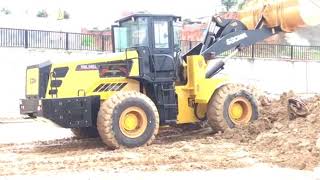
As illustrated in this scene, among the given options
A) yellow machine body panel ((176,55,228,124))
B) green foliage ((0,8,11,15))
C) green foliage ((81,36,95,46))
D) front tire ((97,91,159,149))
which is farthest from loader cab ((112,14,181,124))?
green foliage ((0,8,11,15))

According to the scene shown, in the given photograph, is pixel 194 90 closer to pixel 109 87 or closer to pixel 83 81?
pixel 109 87

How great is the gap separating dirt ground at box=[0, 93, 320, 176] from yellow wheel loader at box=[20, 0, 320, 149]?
507mm

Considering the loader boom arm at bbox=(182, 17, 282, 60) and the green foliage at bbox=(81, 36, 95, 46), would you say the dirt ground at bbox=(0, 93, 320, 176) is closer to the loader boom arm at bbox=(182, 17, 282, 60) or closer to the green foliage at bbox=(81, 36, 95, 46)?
the loader boom arm at bbox=(182, 17, 282, 60)

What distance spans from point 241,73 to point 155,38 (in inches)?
633

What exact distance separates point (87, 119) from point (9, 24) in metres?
25.4

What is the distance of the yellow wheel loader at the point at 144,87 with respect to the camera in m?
12.9

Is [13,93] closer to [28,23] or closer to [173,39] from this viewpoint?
[173,39]

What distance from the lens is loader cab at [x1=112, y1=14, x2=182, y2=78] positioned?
14.0 m

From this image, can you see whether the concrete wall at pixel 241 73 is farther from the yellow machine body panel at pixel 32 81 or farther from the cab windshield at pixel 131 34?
the yellow machine body panel at pixel 32 81

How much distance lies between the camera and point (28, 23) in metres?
37.2

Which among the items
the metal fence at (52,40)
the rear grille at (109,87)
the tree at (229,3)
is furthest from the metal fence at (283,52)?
the tree at (229,3)

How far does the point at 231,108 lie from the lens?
580 inches

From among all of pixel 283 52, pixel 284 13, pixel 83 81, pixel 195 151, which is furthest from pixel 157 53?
pixel 283 52

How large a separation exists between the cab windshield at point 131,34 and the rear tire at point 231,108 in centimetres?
221
